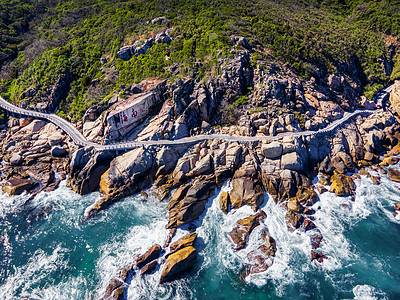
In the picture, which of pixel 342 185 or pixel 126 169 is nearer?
pixel 342 185

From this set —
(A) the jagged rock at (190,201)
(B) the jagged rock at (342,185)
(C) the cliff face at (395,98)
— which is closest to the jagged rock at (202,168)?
(A) the jagged rock at (190,201)

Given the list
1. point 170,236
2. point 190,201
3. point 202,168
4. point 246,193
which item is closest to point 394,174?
point 246,193

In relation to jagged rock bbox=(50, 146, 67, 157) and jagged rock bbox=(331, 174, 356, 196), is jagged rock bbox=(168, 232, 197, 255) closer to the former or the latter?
jagged rock bbox=(331, 174, 356, 196)

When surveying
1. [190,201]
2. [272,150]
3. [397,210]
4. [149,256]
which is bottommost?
[149,256]

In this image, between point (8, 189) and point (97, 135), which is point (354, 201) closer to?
point (97, 135)

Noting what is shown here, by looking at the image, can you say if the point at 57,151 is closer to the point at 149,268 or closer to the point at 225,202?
the point at 149,268

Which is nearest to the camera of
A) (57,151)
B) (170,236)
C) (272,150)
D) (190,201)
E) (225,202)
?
(170,236)
